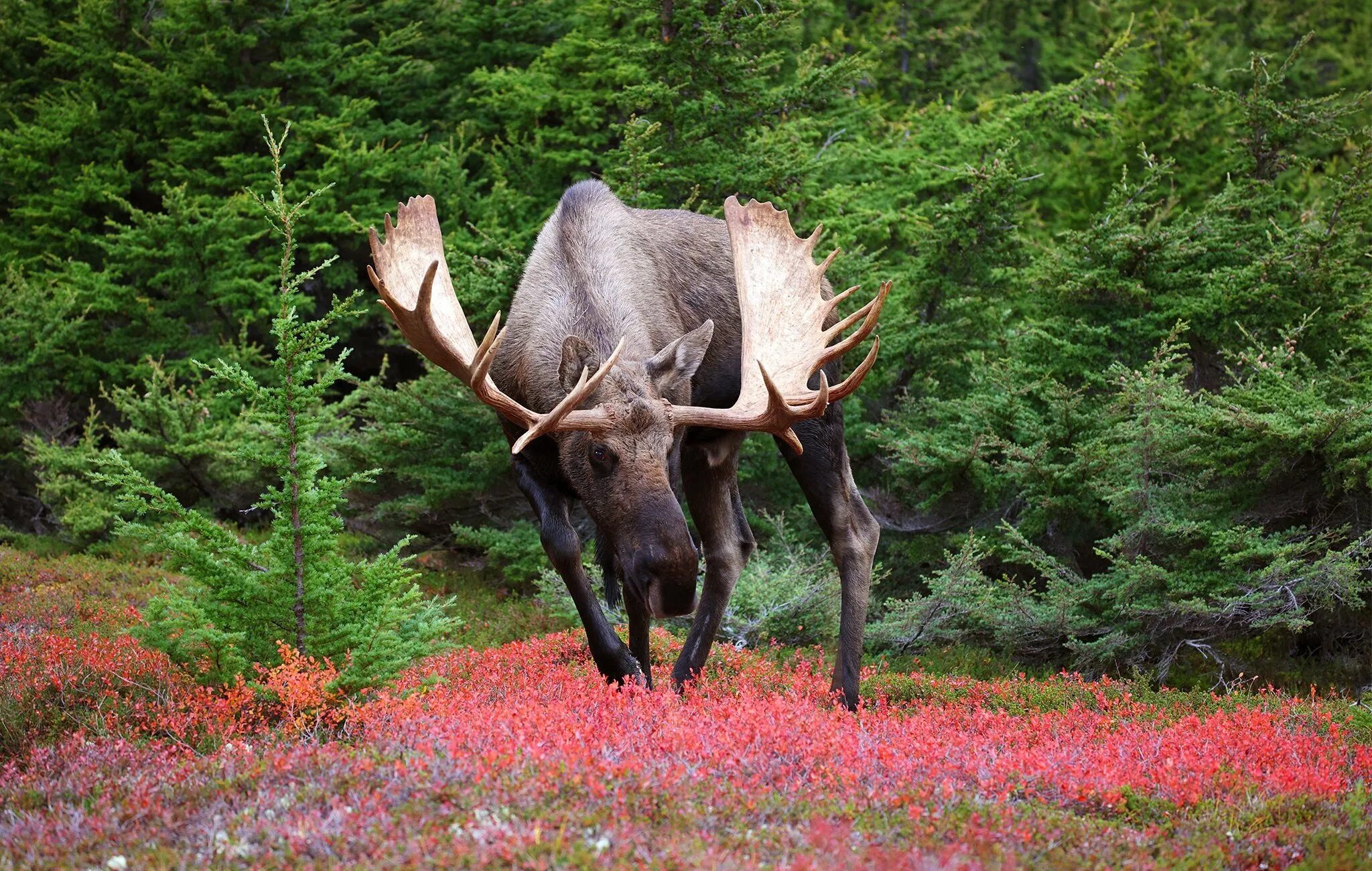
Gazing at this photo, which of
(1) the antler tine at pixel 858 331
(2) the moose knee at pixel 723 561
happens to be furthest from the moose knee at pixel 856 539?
(1) the antler tine at pixel 858 331

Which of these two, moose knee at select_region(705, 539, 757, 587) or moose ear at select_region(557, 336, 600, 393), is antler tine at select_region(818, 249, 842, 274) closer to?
moose ear at select_region(557, 336, 600, 393)

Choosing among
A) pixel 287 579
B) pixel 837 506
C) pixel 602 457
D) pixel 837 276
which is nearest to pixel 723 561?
pixel 837 506

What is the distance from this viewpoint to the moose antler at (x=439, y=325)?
5980 mm

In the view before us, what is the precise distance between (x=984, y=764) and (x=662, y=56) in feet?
31.4

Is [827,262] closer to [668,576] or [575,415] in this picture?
[575,415]

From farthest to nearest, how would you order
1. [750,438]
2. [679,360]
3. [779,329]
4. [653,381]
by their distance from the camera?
[750,438] → [779,329] → [679,360] → [653,381]

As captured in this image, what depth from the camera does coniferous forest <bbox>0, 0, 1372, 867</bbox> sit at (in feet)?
20.4

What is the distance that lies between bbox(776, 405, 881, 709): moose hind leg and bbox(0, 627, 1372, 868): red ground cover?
157 cm

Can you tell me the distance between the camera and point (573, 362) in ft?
20.8

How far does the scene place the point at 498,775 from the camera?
4.01 metres

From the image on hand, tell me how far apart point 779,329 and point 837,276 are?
4.97 metres

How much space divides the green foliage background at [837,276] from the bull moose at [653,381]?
102 inches

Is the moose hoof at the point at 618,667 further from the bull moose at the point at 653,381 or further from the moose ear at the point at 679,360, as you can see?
the moose ear at the point at 679,360

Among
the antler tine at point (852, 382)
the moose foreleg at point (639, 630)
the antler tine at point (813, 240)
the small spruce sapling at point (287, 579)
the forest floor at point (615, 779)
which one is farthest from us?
the antler tine at point (813, 240)
